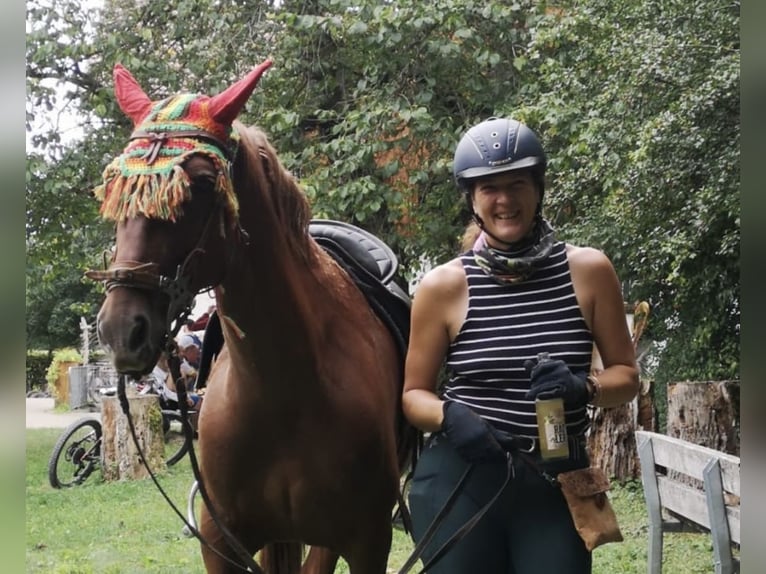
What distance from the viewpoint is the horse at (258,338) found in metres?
2.25

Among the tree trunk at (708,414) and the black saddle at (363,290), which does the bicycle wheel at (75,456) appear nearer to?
the tree trunk at (708,414)

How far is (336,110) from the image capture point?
8953 millimetres

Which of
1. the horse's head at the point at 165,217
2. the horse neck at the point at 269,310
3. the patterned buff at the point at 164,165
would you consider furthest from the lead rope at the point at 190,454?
the patterned buff at the point at 164,165

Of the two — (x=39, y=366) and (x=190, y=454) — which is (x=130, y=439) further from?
(x=39, y=366)

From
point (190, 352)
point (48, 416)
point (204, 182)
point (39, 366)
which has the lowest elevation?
point (48, 416)

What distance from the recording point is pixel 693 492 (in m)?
4.43

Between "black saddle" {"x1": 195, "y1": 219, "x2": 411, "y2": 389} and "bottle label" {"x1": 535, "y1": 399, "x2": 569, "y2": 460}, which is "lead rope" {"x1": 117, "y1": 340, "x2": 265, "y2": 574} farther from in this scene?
"bottle label" {"x1": 535, "y1": 399, "x2": 569, "y2": 460}

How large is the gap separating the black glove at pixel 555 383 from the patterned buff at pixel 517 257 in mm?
260

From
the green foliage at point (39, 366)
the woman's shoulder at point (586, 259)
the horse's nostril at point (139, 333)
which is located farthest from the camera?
the green foliage at point (39, 366)

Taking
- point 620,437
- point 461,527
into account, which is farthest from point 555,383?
point 620,437

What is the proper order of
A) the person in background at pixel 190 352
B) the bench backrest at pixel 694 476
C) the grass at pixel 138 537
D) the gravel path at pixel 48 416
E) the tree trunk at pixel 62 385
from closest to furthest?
1. the bench backrest at pixel 694 476
2. the grass at pixel 138 537
3. the person in background at pixel 190 352
4. the gravel path at pixel 48 416
5. the tree trunk at pixel 62 385

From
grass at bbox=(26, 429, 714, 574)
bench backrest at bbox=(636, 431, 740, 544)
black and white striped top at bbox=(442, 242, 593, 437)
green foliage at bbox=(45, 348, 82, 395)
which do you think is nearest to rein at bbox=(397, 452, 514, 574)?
black and white striped top at bbox=(442, 242, 593, 437)

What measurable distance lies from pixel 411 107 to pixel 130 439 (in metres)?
4.55
